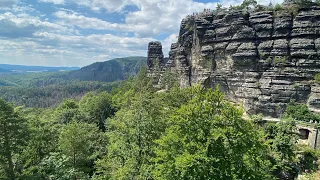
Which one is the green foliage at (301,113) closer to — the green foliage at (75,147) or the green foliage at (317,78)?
the green foliage at (317,78)

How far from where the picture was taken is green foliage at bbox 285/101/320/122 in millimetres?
29675

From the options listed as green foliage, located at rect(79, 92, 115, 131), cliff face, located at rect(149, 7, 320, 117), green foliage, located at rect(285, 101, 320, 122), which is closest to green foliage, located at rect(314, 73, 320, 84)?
cliff face, located at rect(149, 7, 320, 117)

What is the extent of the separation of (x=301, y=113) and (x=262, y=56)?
39.2 ft

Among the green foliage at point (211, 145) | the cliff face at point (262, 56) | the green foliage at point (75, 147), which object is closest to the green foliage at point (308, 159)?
the cliff face at point (262, 56)

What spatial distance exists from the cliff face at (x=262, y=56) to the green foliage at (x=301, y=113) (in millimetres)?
1814

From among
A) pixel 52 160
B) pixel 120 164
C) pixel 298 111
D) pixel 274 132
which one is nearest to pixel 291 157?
pixel 274 132

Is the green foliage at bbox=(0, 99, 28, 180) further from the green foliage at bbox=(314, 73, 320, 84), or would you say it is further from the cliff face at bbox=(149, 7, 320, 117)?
the green foliage at bbox=(314, 73, 320, 84)

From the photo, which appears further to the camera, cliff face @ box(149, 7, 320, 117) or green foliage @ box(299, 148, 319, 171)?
cliff face @ box(149, 7, 320, 117)

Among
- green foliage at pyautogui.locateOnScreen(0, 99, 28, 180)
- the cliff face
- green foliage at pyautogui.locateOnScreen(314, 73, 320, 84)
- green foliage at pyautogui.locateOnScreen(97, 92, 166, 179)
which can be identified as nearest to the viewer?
green foliage at pyautogui.locateOnScreen(0, 99, 28, 180)

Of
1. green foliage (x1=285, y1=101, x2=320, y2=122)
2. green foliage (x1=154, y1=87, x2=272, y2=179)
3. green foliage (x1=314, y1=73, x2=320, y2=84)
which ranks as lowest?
green foliage (x1=285, y1=101, x2=320, y2=122)

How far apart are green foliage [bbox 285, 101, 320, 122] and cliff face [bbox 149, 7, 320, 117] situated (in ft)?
5.95

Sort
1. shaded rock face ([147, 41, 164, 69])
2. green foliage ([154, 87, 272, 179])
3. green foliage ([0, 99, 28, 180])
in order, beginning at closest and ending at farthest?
→ green foliage ([154, 87, 272, 179]) < green foliage ([0, 99, 28, 180]) < shaded rock face ([147, 41, 164, 69])

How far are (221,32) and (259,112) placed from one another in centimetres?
1770

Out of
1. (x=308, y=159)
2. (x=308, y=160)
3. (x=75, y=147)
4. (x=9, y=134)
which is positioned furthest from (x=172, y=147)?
(x=308, y=159)
